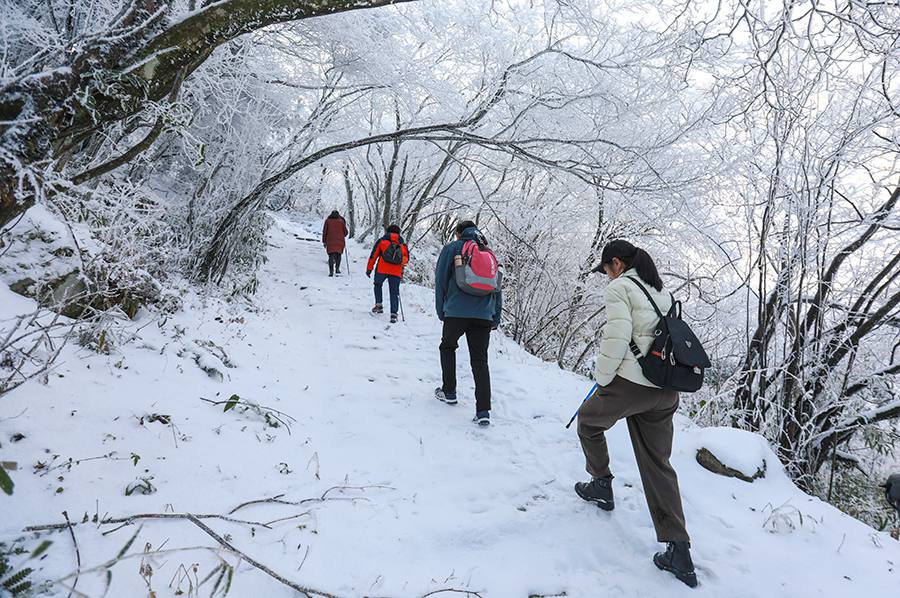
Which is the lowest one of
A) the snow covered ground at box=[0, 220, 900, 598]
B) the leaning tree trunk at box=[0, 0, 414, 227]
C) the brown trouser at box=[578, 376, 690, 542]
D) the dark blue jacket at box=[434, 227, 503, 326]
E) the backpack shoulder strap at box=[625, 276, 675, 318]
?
the snow covered ground at box=[0, 220, 900, 598]

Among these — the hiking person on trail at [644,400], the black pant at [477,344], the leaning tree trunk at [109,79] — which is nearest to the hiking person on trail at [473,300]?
the black pant at [477,344]

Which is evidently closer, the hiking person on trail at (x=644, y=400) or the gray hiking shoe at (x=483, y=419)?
the hiking person on trail at (x=644, y=400)

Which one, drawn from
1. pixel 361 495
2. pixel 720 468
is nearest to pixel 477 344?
pixel 361 495

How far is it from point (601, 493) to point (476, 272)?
208 centimetres

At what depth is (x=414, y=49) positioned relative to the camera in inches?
388

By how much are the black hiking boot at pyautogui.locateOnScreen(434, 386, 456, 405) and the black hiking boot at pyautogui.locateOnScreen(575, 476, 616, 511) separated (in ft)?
6.10

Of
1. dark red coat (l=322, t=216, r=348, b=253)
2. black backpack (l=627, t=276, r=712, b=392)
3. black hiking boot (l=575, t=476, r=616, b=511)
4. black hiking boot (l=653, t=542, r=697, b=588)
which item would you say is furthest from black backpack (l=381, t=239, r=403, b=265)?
black hiking boot (l=653, t=542, r=697, b=588)

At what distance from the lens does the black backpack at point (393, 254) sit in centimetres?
780

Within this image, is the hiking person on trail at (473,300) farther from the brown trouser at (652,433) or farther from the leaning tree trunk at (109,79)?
the leaning tree trunk at (109,79)

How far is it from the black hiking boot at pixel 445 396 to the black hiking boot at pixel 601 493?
1.86 metres

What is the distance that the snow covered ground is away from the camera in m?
2.14

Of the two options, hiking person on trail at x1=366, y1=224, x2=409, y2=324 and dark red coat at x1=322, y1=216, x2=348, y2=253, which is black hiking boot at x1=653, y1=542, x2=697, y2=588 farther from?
dark red coat at x1=322, y1=216, x2=348, y2=253

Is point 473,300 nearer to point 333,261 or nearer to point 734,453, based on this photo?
point 734,453

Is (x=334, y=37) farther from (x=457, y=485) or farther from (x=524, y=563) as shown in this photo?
(x=524, y=563)
